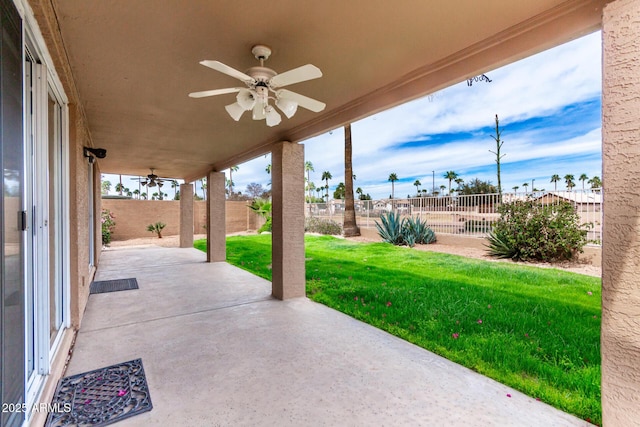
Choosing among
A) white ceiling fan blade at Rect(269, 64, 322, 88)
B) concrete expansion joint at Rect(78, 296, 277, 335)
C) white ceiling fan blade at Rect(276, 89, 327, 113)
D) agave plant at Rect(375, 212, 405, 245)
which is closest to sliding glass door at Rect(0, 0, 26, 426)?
white ceiling fan blade at Rect(269, 64, 322, 88)

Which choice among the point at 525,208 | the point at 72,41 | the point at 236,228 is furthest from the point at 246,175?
the point at 72,41

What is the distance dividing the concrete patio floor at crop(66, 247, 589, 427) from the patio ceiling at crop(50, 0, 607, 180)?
253 centimetres

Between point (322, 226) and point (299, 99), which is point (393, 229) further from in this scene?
point (299, 99)

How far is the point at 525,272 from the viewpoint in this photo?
243 inches

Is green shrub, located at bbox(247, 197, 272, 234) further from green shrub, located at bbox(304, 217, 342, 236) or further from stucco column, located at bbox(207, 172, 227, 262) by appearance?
stucco column, located at bbox(207, 172, 227, 262)

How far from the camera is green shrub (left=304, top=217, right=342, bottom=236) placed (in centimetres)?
1491

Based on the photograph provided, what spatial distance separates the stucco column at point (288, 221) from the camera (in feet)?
15.8

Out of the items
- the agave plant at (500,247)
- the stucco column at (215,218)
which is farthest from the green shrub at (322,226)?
the agave plant at (500,247)

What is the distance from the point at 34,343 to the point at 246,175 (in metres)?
45.8

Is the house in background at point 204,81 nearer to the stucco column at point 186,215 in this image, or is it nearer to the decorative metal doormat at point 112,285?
the decorative metal doormat at point 112,285

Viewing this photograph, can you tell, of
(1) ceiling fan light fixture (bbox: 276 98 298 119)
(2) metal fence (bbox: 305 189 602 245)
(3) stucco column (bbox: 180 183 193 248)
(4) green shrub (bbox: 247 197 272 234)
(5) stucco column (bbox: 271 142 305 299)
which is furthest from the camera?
(4) green shrub (bbox: 247 197 272 234)

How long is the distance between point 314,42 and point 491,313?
3765 mm

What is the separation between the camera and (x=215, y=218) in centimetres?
830

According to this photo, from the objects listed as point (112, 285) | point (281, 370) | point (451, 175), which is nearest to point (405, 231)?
point (112, 285)
